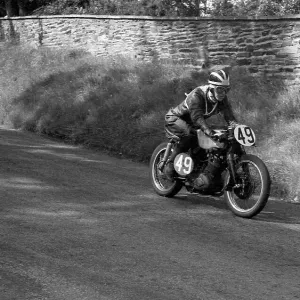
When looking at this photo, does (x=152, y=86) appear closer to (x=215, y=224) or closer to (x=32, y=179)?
(x=32, y=179)

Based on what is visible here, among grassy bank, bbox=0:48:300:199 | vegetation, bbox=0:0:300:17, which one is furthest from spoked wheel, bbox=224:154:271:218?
vegetation, bbox=0:0:300:17

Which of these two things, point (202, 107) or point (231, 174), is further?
point (202, 107)

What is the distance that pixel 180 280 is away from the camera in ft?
21.8

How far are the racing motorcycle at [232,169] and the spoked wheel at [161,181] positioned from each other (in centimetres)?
17

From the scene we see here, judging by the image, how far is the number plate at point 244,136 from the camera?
9.48 m

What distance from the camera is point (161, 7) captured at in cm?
2344

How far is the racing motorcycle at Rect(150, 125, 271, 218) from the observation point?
9.41 meters

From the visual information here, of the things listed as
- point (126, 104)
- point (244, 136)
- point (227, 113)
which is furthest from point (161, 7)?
point (244, 136)

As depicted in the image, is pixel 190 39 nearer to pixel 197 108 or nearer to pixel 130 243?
pixel 197 108

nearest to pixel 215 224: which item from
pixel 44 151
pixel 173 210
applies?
pixel 173 210

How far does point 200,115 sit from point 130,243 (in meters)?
2.64

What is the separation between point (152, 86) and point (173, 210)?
28.3 feet

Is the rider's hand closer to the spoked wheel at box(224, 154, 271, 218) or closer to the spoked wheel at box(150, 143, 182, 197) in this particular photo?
the spoked wheel at box(224, 154, 271, 218)

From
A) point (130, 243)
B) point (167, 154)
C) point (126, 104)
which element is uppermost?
point (126, 104)
